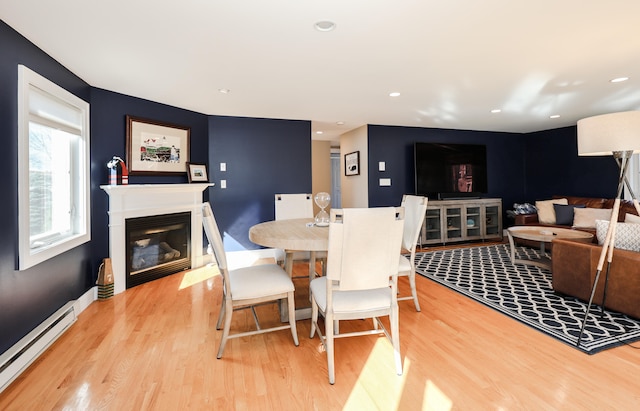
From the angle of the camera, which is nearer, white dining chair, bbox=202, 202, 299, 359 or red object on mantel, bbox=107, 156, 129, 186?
white dining chair, bbox=202, 202, 299, 359

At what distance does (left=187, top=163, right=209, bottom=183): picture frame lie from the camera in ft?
14.4

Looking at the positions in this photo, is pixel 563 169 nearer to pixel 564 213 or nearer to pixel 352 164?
pixel 564 213

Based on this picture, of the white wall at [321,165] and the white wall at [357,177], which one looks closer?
the white wall at [357,177]

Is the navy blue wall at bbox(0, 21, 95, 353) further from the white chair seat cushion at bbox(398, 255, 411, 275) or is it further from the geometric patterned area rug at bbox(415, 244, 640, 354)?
the geometric patterned area rug at bbox(415, 244, 640, 354)

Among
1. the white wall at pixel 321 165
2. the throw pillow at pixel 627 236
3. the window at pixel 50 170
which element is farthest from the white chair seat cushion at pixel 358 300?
the white wall at pixel 321 165

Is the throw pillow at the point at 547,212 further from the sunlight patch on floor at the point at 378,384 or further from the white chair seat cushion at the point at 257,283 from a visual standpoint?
the white chair seat cushion at the point at 257,283

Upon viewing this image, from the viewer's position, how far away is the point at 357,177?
20.0 feet

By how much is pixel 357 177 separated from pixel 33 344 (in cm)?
494

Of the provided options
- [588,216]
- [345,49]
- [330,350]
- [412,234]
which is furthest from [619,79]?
[330,350]

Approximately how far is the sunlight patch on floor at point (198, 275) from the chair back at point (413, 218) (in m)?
2.41

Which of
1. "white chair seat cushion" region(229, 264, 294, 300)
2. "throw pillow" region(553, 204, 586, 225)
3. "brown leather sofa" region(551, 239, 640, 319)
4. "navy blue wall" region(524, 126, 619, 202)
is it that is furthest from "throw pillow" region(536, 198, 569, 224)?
"white chair seat cushion" region(229, 264, 294, 300)

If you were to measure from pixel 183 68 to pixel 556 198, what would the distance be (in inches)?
253

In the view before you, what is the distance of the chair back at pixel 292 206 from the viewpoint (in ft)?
12.7

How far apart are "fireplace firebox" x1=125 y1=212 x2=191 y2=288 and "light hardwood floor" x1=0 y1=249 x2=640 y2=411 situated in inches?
41.8
